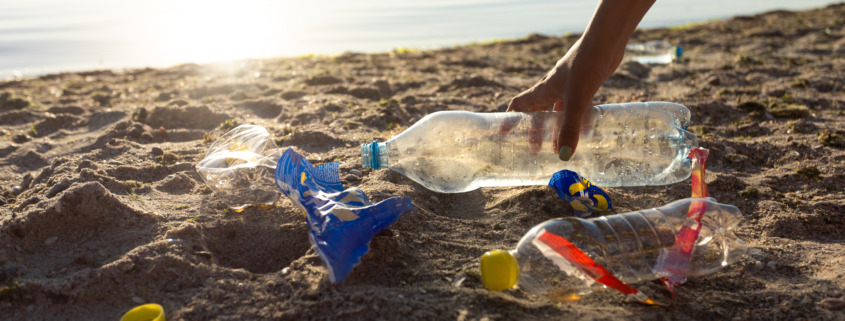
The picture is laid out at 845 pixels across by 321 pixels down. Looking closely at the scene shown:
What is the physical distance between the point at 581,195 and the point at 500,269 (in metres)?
0.77

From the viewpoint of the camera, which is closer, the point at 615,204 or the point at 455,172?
the point at 615,204

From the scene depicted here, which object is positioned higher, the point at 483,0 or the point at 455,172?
the point at 483,0

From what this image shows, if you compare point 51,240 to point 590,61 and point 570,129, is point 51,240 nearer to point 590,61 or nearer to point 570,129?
point 570,129

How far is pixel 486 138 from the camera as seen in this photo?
2711mm

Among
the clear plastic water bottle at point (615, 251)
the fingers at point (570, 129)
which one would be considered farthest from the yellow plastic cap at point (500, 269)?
the fingers at point (570, 129)

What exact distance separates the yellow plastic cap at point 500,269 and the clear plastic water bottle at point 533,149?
0.92 m

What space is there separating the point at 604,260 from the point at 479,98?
8.61 ft

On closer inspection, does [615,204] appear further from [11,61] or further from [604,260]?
[11,61]

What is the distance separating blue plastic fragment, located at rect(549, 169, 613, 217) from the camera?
2295mm

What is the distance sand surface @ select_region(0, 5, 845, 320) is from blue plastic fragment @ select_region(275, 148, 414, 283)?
7cm

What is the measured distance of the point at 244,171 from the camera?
8.25ft

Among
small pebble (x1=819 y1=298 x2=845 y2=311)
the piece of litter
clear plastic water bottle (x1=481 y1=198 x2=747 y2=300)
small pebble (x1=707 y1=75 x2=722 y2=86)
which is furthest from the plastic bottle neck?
small pebble (x1=707 y1=75 x2=722 y2=86)

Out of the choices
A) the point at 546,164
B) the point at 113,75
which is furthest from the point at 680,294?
the point at 113,75

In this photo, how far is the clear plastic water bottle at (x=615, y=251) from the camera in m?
1.72
